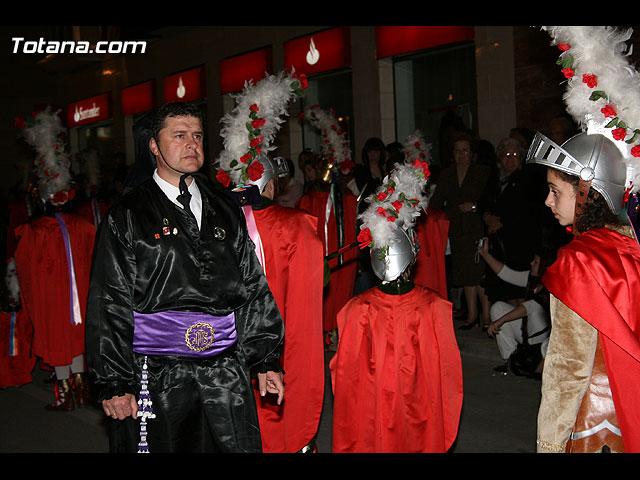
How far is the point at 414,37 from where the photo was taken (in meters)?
Answer: 12.0

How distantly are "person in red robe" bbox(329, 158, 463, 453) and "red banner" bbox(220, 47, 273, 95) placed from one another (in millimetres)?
11395

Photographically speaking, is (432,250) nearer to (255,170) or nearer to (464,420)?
(464,420)

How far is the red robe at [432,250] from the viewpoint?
7977 mm

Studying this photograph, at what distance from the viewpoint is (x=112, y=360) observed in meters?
3.00

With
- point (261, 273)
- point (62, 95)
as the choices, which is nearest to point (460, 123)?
point (261, 273)

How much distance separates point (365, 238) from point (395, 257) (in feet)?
0.72

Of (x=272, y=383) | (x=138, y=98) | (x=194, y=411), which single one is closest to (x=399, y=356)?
(x=272, y=383)

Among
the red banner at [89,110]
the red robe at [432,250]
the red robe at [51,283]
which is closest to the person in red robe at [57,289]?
the red robe at [51,283]

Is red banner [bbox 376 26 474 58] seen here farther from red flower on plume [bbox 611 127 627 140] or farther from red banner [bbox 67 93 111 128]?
red banner [bbox 67 93 111 128]

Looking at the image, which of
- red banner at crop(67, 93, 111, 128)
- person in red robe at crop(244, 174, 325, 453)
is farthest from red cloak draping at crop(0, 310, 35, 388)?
red banner at crop(67, 93, 111, 128)

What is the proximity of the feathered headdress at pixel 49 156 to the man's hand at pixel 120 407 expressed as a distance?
4.62 metres

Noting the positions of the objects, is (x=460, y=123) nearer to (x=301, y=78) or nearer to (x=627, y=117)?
(x=301, y=78)

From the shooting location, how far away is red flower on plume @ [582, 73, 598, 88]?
2781 mm

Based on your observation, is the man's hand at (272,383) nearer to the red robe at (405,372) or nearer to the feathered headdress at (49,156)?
the red robe at (405,372)
